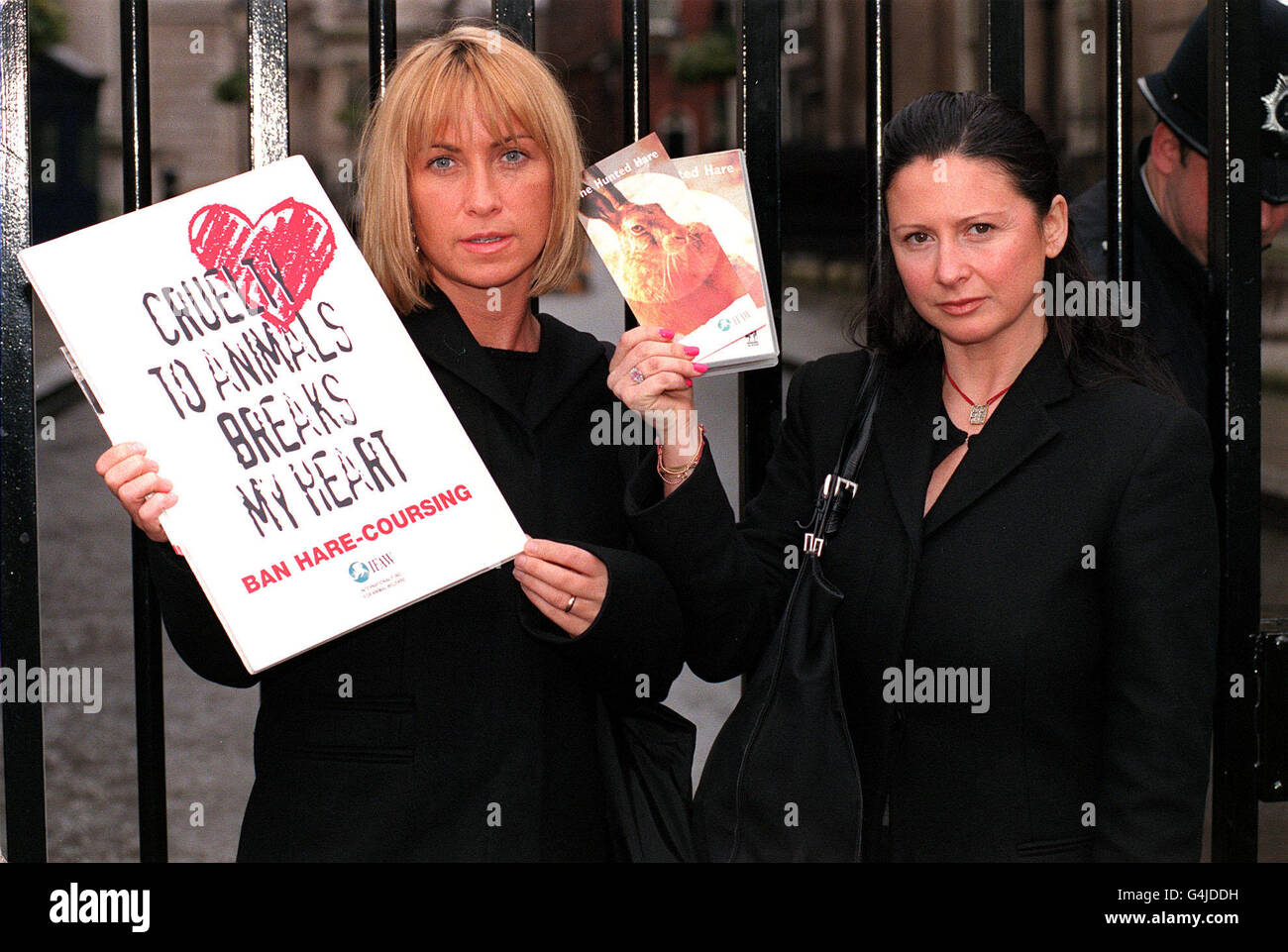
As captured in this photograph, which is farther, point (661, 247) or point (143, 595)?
point (143, 595)

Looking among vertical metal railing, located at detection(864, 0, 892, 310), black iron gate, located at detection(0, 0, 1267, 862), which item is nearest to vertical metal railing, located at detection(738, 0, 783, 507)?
black iron gate, located at detection(0, 0, 1267, 862)

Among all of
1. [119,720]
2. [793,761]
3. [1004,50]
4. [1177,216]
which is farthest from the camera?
[119,720]

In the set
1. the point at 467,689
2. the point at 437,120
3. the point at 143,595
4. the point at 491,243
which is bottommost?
the point at 467,689

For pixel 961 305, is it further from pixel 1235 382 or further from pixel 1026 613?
pixel 1235 382

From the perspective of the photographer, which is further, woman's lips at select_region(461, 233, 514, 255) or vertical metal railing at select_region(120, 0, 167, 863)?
vertical metal railing at select_region(120, 0, 167, 863)

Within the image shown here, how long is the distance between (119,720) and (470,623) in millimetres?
6395

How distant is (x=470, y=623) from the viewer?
2.02 metres

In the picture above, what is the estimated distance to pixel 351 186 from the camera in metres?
2.25

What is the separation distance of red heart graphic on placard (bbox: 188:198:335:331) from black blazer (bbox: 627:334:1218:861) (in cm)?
57

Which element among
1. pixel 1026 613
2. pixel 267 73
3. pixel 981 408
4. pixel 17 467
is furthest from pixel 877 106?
pixel 17 467

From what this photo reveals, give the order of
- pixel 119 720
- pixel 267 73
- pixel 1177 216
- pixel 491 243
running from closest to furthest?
pixel 491 243, pixel 267 73, pixel 1177 216, pixel 119 720

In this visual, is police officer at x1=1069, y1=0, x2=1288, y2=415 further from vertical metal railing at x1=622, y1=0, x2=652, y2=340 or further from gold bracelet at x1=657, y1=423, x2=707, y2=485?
gold bracelet at x1=657, y1=423, x2=707, y2=485

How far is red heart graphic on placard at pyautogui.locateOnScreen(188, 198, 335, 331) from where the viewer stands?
1913mm

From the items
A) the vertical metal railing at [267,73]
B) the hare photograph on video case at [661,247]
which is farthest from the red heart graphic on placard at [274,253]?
the hare photograph on video case at [661,247]
